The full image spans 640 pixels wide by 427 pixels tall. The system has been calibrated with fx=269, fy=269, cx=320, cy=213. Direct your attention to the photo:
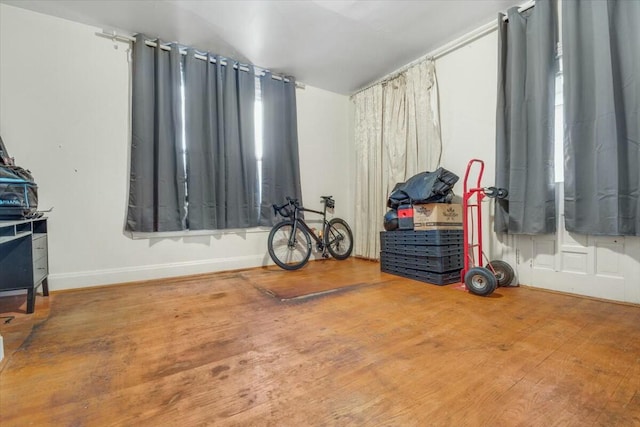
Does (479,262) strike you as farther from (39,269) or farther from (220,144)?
(39,269)

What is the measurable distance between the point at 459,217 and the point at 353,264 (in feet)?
4.72

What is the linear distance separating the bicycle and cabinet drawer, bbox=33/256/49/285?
193 centimetres

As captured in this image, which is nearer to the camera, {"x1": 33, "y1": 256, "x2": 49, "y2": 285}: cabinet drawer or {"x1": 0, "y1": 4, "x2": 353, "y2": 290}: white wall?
{"x1": 33, "y1": 256, "x2": 49, "y2": 285}: cabinet drawer

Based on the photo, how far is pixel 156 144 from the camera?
2834 millimetres

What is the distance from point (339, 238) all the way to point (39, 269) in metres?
3.11

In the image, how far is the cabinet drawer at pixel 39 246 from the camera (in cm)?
194

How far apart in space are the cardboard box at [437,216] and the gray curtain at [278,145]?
5.44ft

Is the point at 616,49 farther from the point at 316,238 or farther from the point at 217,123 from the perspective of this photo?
the point at 217,123

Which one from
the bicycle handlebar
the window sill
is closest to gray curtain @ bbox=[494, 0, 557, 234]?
the bicycle handlebar

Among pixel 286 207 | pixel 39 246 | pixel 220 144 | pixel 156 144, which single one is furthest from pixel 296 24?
pixel 39 246

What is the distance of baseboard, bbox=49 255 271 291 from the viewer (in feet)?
8.29

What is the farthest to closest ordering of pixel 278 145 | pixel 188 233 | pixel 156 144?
pixel 278 145, pixel 188 233, pixel 156 144

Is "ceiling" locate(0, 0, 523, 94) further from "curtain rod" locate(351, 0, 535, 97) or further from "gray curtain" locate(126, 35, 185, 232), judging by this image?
"gray curtain" locate(126, 35, 185, 232)

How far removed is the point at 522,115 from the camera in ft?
7.77
